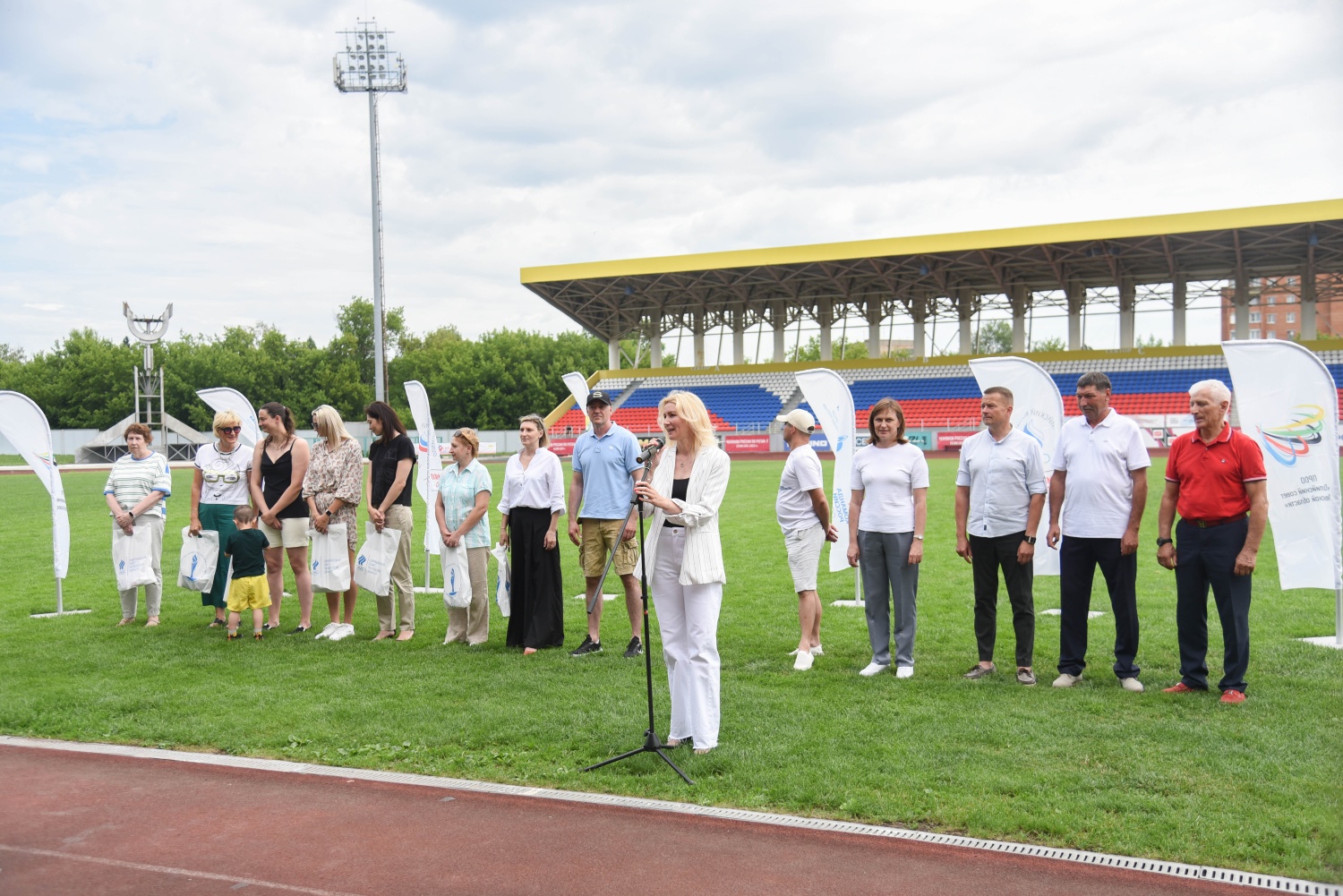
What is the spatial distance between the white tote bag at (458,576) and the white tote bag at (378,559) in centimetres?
50

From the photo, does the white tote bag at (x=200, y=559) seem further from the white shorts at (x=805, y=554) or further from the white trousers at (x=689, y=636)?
the white trousers at (x=689, y=636)

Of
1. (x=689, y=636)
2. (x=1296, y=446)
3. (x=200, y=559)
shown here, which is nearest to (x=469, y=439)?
(x=200, y=559)

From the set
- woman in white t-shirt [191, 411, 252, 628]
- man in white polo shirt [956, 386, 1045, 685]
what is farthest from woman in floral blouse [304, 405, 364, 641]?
man in white polo shirt [956, 386, 1045, 685]

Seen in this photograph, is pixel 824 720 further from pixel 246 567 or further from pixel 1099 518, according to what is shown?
pixel 246 567

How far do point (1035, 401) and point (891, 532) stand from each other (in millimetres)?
2804

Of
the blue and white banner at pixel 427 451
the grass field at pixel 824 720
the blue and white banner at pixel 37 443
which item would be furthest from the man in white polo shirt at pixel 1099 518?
the blue and white banner at pixel 37 443

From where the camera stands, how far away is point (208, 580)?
8.52 metres

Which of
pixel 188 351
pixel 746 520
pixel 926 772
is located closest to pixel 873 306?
pixel 746 520

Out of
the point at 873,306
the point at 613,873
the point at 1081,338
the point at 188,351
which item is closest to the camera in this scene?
the point at 613,873

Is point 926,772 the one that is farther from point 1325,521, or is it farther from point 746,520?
point 746,520

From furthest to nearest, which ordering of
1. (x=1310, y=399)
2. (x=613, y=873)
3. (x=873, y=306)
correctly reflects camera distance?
(x=873, y=306)
(x=1310, y=399)
(x=613, y=873)

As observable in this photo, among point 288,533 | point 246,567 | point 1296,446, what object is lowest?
point 246,567

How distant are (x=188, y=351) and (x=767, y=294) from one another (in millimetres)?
47159

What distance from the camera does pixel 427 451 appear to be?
10.6 m
